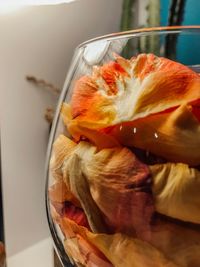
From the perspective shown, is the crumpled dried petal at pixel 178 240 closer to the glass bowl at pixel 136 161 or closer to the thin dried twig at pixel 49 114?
the glass bowl at pixel 136 161

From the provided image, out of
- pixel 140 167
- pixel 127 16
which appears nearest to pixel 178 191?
pixel 140 167

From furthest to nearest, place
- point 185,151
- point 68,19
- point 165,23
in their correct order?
point 68,19, point 165,23, point 185,151

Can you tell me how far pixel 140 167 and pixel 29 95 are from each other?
577 mm

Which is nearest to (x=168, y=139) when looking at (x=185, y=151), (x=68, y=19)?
(x=185, y=151)

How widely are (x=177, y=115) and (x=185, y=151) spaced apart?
20 mm

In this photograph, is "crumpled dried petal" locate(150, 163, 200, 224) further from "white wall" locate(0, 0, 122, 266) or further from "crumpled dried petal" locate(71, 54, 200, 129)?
"white wall" locate(0, 0, 122, 266)

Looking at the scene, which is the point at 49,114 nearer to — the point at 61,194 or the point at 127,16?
the point at 127,16

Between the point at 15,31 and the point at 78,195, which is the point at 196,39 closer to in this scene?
Answer: the point at 78,195

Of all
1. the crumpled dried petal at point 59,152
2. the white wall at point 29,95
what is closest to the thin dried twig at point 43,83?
the white wall at point 29,95

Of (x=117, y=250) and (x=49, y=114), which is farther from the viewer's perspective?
(x=49, y=114)

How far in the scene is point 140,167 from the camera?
246 millimetres

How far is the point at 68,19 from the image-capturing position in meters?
0.85

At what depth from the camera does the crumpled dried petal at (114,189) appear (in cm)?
25

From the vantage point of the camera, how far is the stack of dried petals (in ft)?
0.80
